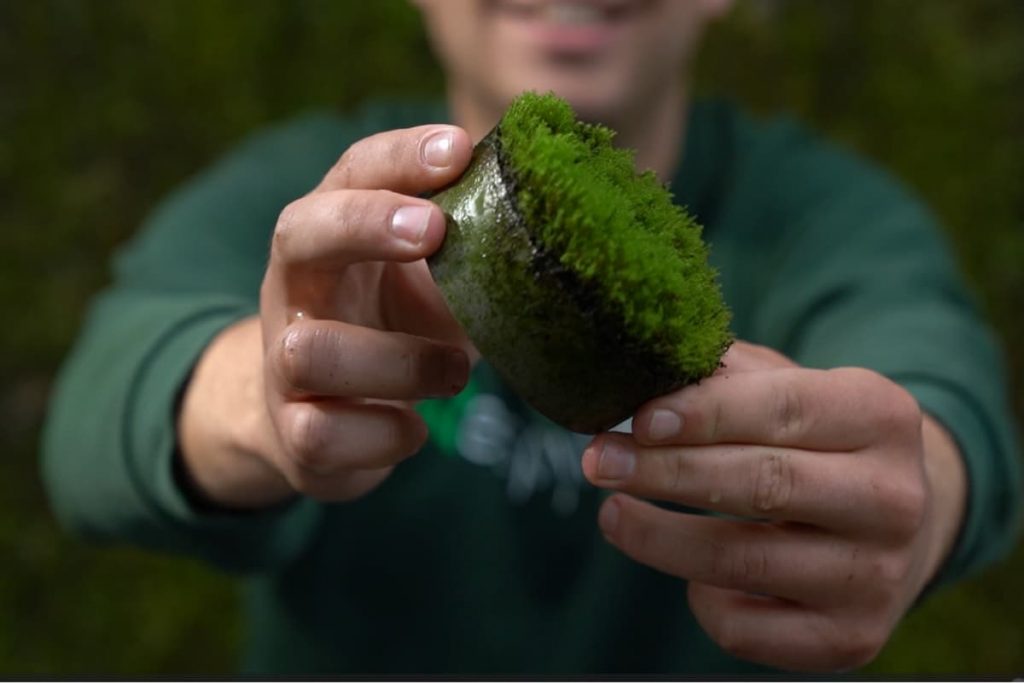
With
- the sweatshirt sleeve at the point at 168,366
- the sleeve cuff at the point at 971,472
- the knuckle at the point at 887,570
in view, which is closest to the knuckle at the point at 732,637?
the knuckle at the point at 887,570

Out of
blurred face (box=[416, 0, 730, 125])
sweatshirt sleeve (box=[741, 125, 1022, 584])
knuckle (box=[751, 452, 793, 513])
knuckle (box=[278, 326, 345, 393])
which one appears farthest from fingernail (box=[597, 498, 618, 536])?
blurred face (box=[416, 0, 730, 125])

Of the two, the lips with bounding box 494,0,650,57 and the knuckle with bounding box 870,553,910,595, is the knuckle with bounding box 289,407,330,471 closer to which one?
the knuckle with bounding box 870,553,910,595

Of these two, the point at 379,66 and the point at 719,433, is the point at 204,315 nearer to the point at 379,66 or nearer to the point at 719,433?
the point at 719,433

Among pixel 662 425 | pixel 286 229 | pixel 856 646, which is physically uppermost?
pixel 286 229

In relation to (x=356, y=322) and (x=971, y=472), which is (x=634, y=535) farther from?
(x=971, y=472)

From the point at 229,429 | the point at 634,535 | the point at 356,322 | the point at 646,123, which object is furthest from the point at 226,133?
the point at 634,535

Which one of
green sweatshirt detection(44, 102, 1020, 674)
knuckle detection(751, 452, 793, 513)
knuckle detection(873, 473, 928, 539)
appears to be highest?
knuckle detection(751, 452, 793, 513)

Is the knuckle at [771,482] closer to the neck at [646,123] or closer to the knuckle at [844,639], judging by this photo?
the knuckle at [844,639]
